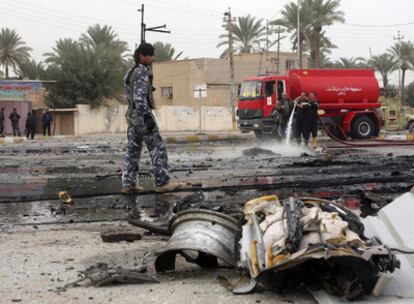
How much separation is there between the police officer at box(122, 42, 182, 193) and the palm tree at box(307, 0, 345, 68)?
39390 millimetres

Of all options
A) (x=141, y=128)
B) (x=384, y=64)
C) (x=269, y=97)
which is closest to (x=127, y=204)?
(x=141, y=128)

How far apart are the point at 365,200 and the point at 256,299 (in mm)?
2638

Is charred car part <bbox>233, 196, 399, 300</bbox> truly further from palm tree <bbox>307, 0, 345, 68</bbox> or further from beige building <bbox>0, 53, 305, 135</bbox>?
palm tree <bbox>307, 0, 345, 68</bbox>

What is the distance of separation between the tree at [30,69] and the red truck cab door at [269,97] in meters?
32.5

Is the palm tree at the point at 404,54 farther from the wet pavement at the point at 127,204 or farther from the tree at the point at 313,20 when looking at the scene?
the wet pavement at the point at 127,204

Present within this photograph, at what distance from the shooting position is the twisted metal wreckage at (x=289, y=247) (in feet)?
11.1

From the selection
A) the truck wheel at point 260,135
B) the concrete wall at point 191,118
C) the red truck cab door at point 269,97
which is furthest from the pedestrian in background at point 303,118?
the concrete wall at point 191,118

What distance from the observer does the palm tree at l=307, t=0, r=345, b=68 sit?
46156mm

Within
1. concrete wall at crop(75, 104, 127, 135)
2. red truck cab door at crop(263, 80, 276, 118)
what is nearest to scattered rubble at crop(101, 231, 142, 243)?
red truck cab door at crop(263, 80, 276, 118)

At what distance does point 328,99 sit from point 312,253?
853 inches

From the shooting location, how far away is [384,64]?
2495 inches

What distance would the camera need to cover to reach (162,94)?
201ft

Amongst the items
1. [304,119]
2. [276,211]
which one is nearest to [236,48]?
[304,119]

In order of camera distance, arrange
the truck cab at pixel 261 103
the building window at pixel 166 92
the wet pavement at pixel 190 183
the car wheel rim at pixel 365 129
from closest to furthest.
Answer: the wet pavement at pixel 190 183 → the truck cab at pixel 261 103 → the car wheel rim at pixel 365 129 → the building window at pixel 166 92
